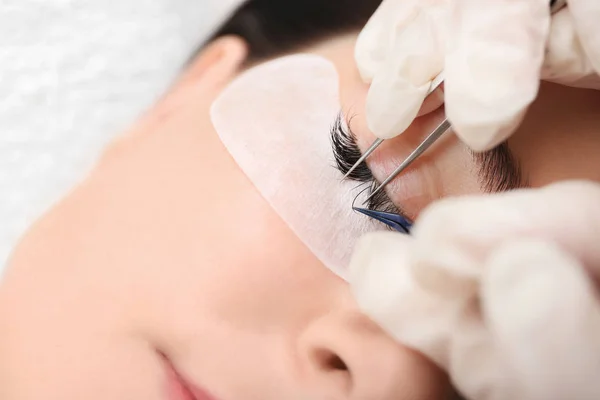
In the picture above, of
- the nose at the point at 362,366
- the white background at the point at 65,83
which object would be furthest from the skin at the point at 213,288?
the white background at the point at 65,83

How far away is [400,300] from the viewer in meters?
0.50

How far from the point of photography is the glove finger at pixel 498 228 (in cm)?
44

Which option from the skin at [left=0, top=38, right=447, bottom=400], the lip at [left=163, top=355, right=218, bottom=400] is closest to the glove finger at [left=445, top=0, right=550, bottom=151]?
the skin at [left=0, top=38, right=447, bottom=400]

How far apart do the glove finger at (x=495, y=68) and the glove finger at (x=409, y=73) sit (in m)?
0.04

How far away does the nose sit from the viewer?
575 mm

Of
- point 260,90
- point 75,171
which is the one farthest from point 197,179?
point 75,171

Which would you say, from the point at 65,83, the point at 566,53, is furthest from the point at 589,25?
the point at 65,83

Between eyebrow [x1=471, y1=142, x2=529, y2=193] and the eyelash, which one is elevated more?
the eyelash

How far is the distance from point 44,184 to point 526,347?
35.5 inches

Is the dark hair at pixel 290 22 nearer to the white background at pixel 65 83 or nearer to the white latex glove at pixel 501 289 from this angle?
the white background at pixel 65 83

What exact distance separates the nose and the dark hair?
445mm

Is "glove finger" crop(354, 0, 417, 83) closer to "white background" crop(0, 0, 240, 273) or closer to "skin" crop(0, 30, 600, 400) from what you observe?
"skin" crop(0, 30, 600, 400)

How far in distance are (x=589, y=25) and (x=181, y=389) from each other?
0.47 metres

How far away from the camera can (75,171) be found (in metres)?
1.12
